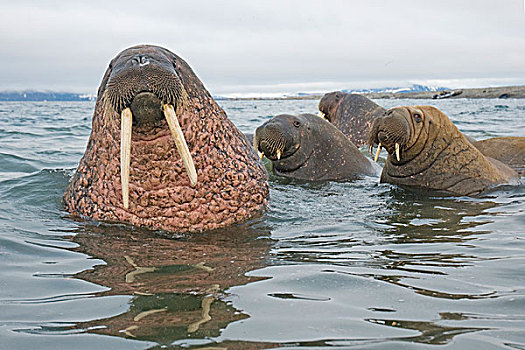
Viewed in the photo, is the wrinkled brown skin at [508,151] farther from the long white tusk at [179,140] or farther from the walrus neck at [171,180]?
the long white tusk at [179,140]

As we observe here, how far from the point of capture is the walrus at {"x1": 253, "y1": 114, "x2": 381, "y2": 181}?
26.1 ft

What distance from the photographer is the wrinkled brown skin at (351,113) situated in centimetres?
1166

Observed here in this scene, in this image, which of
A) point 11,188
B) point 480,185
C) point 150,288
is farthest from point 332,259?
point 11,188

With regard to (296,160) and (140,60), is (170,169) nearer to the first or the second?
(140,60)

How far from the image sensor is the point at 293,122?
27.1 feet

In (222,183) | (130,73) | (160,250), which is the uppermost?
(130,73)

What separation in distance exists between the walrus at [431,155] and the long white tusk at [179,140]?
3.25 meters

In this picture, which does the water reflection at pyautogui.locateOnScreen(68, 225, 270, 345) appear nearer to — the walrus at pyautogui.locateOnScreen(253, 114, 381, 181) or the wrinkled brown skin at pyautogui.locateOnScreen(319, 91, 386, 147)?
the walrus at pyautogui.locateOnScreen(253, 114, 381, 181)

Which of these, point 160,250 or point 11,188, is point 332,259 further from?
point 11,188

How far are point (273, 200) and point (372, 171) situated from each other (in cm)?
316

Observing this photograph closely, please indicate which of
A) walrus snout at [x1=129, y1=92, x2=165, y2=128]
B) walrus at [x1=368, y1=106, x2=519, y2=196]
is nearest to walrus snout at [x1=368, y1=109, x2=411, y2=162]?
walrus at [x1=368, y1=106, x2=519, y2=196]

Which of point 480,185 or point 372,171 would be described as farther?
point 372,171

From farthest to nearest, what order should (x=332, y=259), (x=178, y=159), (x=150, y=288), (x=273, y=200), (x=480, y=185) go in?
(x=480, y=185) < (x=273, y=200) < (x=178, y=159) < (x=332, y=259) < (x=150, y=288)

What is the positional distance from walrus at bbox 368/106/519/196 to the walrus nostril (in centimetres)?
341
